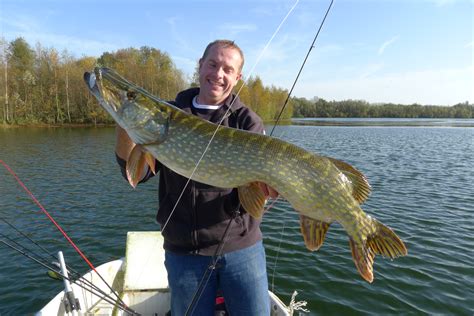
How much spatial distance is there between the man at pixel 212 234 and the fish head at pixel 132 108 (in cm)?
11

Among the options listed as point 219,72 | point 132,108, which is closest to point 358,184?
point 219,72

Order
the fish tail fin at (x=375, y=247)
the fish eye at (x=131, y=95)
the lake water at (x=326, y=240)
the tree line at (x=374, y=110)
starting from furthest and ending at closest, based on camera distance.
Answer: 1. the tree line at (x=374, y=110)
2. the lake water at (x=326, y=240)
3. the fish eye at (x=131, y=95)
4. the fish tail fin at (x=375, y=247)

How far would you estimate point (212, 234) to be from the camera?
6.54ft

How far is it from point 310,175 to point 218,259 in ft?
2.48

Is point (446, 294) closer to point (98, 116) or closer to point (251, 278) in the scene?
point (251, 278)

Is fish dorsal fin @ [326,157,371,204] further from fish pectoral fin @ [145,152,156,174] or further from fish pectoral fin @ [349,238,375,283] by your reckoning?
fish pectoral fin @ [145,152,156,174]

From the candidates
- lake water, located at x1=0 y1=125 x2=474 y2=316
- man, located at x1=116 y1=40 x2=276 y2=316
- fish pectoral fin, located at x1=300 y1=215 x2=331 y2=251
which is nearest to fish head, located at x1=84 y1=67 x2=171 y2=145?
man, located at x1=116 y1=40 x2=276 y2=316

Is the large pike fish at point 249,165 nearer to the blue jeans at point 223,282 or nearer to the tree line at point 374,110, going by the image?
the blue jeans at point 223,282

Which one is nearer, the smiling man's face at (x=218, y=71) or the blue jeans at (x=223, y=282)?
the blue jeans at (x=223, y=282)

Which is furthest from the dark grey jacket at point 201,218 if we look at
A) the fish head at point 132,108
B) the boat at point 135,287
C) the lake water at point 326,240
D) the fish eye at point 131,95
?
the lake water at point 326,240

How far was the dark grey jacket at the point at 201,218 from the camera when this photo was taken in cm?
199

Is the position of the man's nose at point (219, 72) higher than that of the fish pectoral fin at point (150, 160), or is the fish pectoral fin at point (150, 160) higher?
the man's nose at point (219, 72)

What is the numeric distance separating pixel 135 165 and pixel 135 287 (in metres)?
1.75

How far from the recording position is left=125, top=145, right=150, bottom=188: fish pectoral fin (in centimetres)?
203
